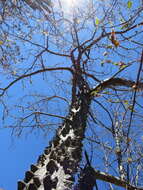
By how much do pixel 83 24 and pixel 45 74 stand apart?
141 centimetres

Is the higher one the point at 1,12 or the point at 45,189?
the point at 1,12

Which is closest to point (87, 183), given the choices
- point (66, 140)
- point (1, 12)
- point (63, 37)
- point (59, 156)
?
point (59, 156)

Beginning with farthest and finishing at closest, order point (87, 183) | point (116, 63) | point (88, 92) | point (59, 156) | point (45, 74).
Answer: point (45, 74), point (88, 92), point (116, 63), point (59, 156), point (87, 183)

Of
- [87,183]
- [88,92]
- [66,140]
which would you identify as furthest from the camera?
[88,92]

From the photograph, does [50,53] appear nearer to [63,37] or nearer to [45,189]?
[63,37]

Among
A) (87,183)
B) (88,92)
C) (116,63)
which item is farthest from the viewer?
(88,92)

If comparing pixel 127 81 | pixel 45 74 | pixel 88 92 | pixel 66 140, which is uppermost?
pixel 45 74

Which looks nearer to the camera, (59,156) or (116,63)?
(59,156)

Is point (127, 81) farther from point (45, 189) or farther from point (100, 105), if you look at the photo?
point (45, 189)

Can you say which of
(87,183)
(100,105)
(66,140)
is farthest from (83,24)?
(87,183)

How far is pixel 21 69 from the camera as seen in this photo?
4.93 meters

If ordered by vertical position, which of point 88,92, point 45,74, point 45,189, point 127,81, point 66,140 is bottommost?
point 45,189

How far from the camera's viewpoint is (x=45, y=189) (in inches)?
68.9

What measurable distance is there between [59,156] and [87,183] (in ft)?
1.50
